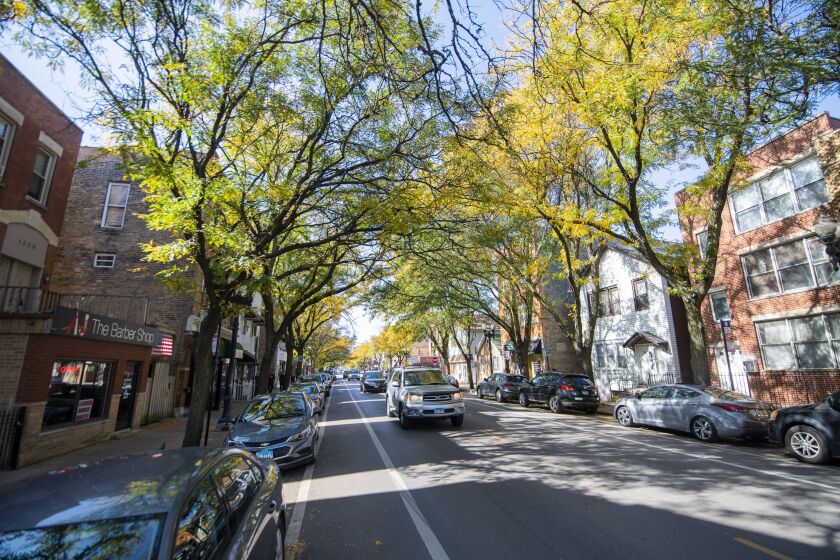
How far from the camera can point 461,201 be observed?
10266 mm

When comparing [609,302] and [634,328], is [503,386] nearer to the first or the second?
[634,328]

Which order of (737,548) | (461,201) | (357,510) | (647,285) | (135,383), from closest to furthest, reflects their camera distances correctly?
(737,548), (357,510), (461,201), (135,383), (647,285)

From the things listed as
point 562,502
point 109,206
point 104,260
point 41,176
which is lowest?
point 562,502

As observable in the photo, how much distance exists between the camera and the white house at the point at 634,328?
70.5ft

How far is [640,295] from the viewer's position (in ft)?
77.4

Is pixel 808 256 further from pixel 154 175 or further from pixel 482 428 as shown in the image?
pixel 154 175

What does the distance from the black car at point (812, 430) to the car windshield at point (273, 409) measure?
406 inches

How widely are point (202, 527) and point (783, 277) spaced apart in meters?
20.8

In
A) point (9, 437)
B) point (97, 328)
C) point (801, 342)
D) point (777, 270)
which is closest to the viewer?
point (9, 437)

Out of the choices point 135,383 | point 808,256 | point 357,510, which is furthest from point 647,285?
point 135,383

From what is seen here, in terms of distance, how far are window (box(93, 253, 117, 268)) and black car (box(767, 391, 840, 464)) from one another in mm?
23442

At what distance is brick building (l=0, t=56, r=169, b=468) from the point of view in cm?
891

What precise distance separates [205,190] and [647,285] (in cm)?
2290

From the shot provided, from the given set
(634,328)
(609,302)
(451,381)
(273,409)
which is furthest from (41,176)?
(609,302)
